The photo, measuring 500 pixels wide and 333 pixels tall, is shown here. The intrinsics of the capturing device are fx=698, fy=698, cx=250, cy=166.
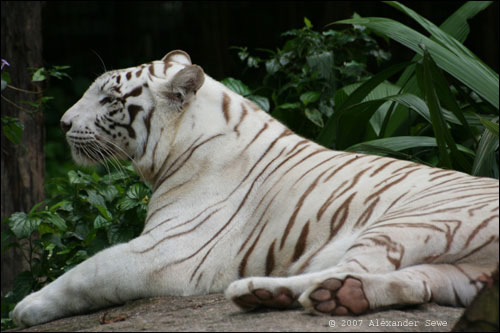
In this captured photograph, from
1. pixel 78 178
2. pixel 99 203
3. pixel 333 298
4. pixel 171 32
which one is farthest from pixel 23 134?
pixel 171 32

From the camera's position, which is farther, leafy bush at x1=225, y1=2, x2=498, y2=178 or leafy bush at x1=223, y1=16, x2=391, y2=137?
leafy bush at x1=223, y1=16, x2=391, y2=137

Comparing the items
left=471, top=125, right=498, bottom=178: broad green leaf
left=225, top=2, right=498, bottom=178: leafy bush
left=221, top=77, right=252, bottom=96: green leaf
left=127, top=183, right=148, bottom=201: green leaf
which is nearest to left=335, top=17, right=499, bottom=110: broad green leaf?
left=225, top=2, right=498, bottom=178: leafy bush

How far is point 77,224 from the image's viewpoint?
3.81m

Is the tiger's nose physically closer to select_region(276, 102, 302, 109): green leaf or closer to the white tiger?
the white tiger

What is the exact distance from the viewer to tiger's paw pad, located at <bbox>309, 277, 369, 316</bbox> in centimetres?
198

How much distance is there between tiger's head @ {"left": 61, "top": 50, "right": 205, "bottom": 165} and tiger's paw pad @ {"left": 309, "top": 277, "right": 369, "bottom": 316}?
1356 millimetres

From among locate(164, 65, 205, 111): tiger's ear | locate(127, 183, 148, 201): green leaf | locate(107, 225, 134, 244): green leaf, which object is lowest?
locate(107, 225, 134, 244): green leaf

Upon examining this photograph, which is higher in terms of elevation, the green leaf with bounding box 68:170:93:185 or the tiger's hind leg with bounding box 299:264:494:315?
the green leaf with bounding box 68:170:93:185

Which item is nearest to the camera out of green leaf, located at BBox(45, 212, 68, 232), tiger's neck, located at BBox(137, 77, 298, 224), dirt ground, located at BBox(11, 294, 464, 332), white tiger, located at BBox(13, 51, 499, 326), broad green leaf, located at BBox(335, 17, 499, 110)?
dirt ground, located at BBox(11, 294, 464, 332)

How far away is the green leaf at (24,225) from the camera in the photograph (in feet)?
11.0

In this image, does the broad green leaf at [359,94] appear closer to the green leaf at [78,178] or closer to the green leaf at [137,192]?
the green leaf at [137,192]

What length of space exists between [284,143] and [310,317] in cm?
123

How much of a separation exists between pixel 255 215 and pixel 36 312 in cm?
94

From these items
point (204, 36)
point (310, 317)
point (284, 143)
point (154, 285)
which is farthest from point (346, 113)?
point (204, 36)
